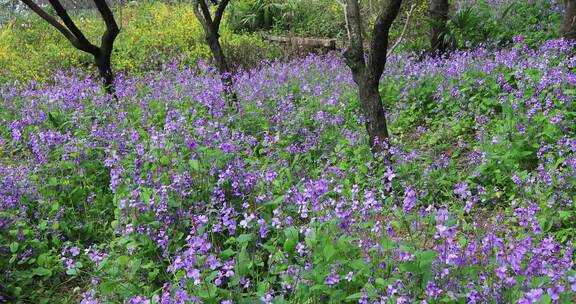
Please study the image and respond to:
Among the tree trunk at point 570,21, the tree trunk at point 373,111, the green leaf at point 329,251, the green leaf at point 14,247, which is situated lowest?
the green leaf at point 14,247

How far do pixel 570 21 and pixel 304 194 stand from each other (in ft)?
17.3

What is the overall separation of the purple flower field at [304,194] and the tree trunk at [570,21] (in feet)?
1.77

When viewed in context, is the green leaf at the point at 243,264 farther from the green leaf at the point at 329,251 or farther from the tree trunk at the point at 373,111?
the tree trunk at the point at 373,111

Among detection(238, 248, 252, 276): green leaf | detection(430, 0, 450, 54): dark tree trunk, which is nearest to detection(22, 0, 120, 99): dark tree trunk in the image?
detection(238, 248, 252, 276): green leaf

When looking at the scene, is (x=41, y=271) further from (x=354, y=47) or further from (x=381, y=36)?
(x=381, y=36)

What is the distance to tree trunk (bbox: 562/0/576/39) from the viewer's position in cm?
626

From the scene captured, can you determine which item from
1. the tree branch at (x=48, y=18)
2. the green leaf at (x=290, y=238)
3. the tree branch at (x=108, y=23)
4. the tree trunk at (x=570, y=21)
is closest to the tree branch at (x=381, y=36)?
the green leaf at (x=290, y=238)

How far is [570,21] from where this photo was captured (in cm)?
635

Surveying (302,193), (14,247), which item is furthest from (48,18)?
(302,193)

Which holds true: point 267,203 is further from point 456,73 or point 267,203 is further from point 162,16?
point 162,16

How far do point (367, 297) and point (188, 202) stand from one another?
5.12 ft

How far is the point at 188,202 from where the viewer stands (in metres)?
3.34

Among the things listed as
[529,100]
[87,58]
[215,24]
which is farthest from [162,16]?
[529,100]

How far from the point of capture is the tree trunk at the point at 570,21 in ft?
20.5
